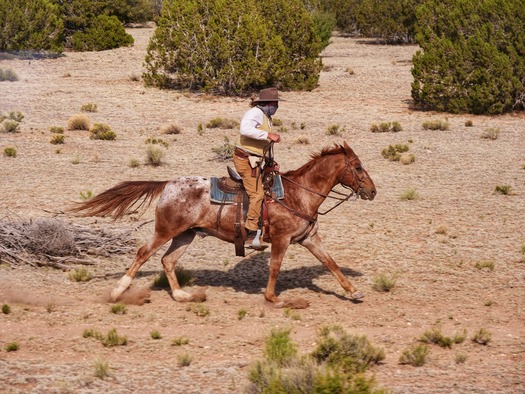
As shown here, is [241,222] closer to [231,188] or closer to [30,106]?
[231,188]

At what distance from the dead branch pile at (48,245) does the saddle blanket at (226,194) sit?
2.89 metres

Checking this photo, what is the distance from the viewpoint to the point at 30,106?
29156mm

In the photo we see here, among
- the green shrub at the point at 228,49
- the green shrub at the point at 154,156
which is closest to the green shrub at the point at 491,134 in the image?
the green shrub at the point at 154,156

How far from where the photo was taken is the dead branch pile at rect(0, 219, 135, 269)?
12359 millimetres

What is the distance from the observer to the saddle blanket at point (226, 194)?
1056 centimetres

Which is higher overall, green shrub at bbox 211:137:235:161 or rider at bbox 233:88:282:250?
rider at bbox 233:88:282:250

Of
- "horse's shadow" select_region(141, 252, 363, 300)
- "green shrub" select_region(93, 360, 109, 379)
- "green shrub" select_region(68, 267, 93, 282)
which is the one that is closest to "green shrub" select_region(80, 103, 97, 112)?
"horse's shadow" select_region(141, 252, 363, 300)

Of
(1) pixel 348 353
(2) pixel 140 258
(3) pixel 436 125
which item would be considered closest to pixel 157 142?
(3) pixel 436 125

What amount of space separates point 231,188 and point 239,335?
1975mm

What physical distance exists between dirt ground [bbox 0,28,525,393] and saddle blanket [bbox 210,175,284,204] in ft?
4.46

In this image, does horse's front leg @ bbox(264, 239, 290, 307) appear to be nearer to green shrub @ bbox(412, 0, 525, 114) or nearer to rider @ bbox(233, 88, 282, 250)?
rider @ bbox(233, 88, 282, 250)

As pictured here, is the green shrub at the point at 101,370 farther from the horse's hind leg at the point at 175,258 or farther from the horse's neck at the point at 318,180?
→ the horse's neck at the point at 318,180

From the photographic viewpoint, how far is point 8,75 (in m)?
34.3

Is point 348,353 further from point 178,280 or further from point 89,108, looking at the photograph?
point 89,108
